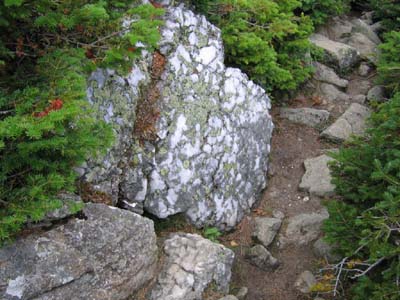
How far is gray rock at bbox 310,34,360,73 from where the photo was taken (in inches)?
449

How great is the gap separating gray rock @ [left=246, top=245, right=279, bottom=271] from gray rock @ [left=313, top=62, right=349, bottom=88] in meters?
5.43

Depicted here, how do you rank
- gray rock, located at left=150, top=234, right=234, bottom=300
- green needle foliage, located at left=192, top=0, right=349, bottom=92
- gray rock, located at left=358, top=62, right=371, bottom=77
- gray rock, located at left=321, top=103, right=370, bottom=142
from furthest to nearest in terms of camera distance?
gray rock, located at left=358, top=62, right=371, bottom=77 < gray rock, located at left=321, top=103, right=370, bottom=142 < green needle foliage, located at left=192, top=0, right=349, bottom=92 < gray rock, located at left=150, top=234, right=234, bottom=300

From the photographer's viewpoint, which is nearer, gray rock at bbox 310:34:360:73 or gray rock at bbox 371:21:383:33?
gray rock at bbox 310:34:360:73

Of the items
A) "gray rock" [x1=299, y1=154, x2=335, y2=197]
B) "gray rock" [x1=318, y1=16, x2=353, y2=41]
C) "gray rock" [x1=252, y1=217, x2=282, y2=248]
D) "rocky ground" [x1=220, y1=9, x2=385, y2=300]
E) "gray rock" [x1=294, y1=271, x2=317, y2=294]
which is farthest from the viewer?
"gray rock" [x1=318, y1=16, x2=353, y2=41]

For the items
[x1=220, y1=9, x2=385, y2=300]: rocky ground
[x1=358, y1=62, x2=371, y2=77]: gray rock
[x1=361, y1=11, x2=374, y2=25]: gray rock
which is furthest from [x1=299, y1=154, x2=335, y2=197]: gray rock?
[x1=361, y1=11, x2=374, y2=25]: gray rock

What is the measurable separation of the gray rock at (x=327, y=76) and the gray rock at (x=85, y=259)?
687 centimetres

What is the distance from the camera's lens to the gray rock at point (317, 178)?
8273 mm

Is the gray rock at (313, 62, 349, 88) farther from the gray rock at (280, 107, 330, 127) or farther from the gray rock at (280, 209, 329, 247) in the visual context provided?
the gray rock at (280, 209, 329, 247)

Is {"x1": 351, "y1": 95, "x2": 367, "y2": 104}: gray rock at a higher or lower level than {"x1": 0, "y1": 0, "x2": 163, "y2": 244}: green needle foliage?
lower

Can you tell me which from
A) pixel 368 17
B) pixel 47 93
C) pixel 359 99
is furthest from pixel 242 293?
pixel 368 17

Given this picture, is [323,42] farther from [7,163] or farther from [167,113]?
[7,163]

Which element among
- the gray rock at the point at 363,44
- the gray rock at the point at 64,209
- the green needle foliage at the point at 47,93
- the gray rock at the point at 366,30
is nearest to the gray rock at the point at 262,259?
the gray rock at the point at 64,209

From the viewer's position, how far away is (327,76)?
36.7 feet

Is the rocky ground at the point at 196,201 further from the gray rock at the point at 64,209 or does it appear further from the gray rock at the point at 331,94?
the gray rock at the point at 331,94
